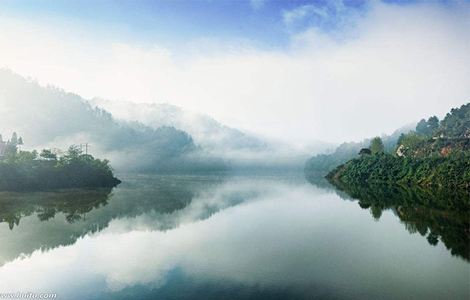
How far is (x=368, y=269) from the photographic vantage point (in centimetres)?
2153

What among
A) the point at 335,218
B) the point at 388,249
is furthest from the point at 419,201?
the point at 388,249

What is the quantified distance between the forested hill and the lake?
36.0 metres

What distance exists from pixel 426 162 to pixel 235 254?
74972 mm

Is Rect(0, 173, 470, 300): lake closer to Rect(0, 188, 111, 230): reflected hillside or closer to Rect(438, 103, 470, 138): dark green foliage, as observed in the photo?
Rect(0, 188, 111, 230): reflected hillside

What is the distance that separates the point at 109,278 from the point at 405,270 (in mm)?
14860

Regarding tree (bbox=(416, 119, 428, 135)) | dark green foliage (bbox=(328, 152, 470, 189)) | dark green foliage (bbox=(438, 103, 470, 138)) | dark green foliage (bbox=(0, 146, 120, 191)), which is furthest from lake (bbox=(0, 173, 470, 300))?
tree (bbox=(416, 119, 428, 135))

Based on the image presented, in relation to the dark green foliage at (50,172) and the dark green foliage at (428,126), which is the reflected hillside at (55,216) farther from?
the dark green foliage at (428,126)

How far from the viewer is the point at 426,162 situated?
289 ft

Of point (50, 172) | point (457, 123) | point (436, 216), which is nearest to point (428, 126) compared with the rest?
point (457, 123)

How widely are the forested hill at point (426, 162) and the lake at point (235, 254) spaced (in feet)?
118

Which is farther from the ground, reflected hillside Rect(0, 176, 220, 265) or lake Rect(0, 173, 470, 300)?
reflected hillside Rect(0, 176, 220, 265)

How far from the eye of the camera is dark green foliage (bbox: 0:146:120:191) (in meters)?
69.1

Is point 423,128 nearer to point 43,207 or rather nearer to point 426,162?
point 426,162

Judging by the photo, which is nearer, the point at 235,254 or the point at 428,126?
the point at 235,254
